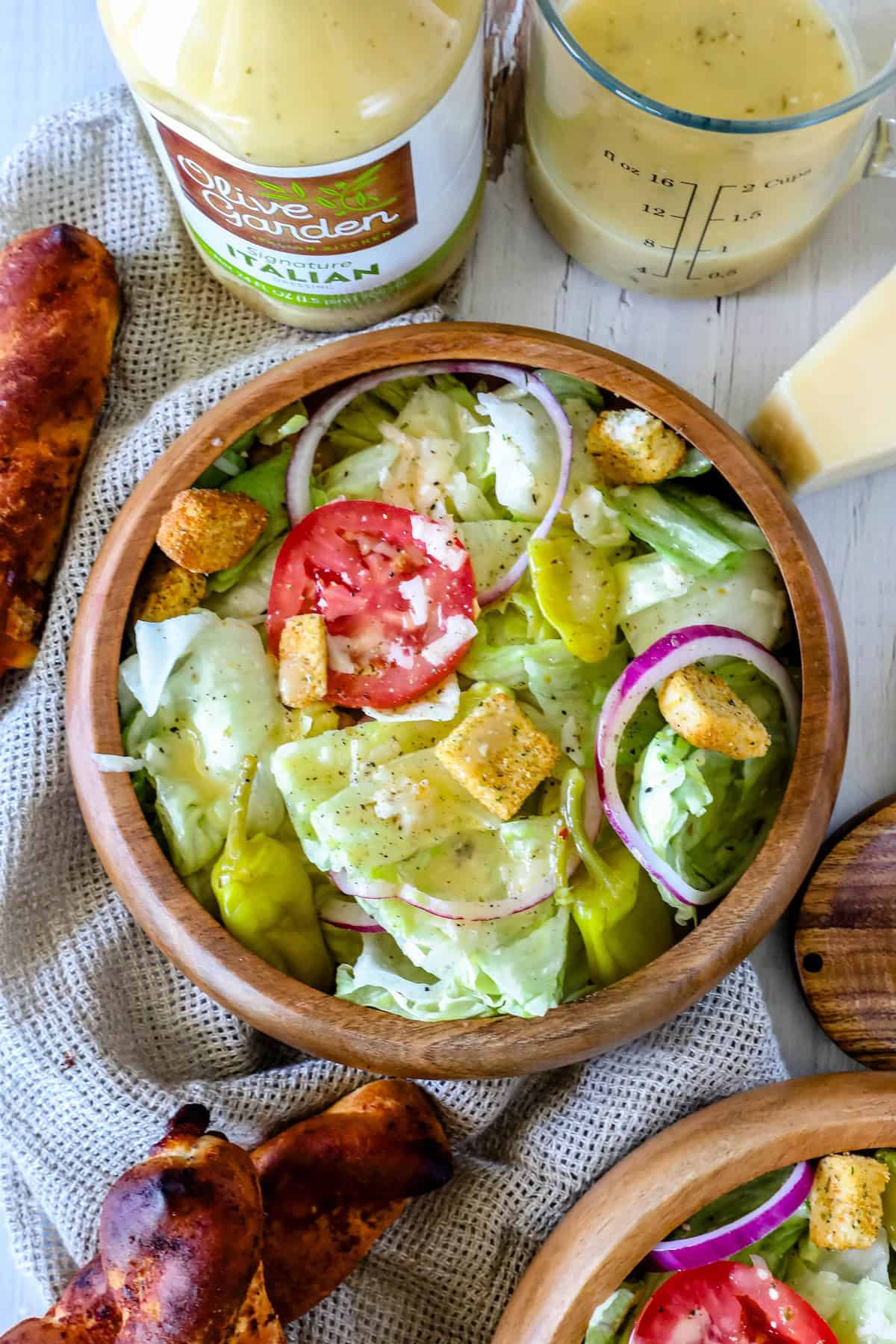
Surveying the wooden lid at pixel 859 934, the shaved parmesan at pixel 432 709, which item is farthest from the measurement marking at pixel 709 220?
the wooden lid at pixel 859 934

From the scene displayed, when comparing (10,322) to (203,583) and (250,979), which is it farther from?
(250,979)

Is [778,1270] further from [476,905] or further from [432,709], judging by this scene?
[432,709]

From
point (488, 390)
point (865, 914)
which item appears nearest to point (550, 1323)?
point (865, 914)

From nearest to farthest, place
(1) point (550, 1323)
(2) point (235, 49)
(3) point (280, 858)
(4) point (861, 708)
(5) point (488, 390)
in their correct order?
(2) point (235, 49) → (1) point (550, 1323) → (3) point (280, 858) → (5) point (488, 390) → (4) point (861, 708)

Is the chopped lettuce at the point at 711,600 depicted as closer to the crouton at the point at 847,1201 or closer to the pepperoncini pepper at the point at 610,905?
the pepperoncini pepper at the point at 610,905

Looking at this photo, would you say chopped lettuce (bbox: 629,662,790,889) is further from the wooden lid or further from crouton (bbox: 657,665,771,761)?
the wooden lid

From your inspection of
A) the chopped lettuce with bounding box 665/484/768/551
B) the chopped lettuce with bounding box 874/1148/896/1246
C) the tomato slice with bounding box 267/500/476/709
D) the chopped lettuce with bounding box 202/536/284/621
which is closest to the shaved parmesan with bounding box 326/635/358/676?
the tomato slice with bounding box 267/500/476/709
